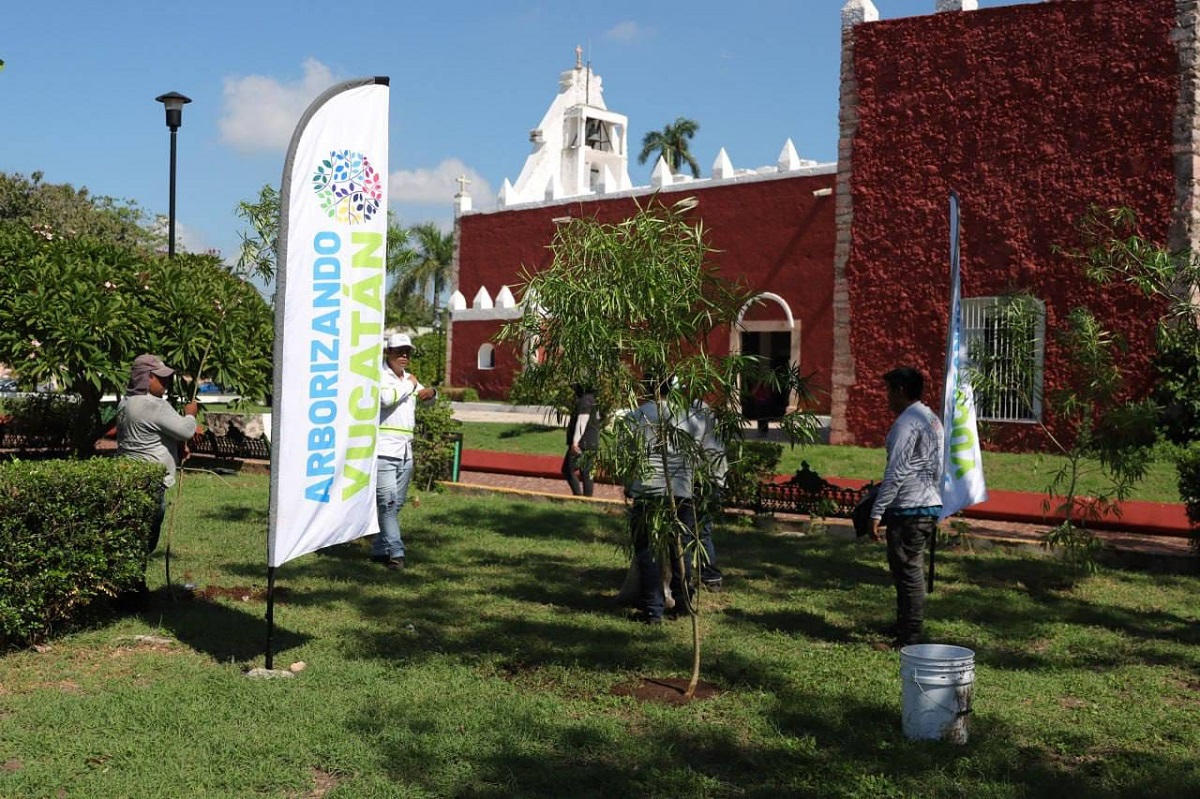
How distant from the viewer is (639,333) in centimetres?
552

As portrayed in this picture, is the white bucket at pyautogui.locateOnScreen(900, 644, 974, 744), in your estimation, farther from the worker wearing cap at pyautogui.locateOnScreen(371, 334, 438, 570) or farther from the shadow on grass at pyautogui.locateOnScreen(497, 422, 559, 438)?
the shadow on grass at pyautogui.locateOnScreen(497, 422, 559, 438)

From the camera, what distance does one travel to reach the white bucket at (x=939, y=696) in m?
4.73

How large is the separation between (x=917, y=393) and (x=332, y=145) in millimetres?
3610

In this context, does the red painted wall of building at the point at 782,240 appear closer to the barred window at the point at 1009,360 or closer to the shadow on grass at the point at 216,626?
the barred window at the point at 1009,360

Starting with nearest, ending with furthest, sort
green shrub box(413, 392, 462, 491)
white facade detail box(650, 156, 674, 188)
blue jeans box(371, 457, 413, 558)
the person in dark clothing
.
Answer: blue jeans box(371, 457, 413, 558), the person in dark clothing, green shrub box(413, 392, 462, 491), white facade detail box(650, 156, 674, 188)

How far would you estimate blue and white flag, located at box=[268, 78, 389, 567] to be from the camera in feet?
18.1

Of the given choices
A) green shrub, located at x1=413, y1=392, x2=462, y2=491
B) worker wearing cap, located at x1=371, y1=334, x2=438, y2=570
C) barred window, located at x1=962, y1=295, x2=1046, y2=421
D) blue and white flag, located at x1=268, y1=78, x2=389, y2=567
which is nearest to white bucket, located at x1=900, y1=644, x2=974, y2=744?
blue and white flag, located at x1=268, y1=78, x2=389, y2=567

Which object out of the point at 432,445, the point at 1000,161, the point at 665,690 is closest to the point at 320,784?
the point at 665,690

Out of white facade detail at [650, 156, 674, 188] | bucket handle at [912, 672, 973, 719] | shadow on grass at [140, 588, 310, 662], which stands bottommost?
shadow on grass at [140, 588, 310, 662]

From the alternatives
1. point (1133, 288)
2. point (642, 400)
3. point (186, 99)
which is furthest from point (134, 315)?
point (1133, 288)

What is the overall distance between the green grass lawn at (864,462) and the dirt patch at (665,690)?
22.8 ft

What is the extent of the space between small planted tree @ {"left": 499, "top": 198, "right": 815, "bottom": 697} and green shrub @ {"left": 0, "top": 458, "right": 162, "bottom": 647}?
251cm

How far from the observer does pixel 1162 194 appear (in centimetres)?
1617

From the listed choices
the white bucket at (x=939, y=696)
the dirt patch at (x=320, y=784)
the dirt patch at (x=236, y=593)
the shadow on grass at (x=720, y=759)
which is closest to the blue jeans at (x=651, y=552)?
the shadow on grass at (x=720, y=759)
